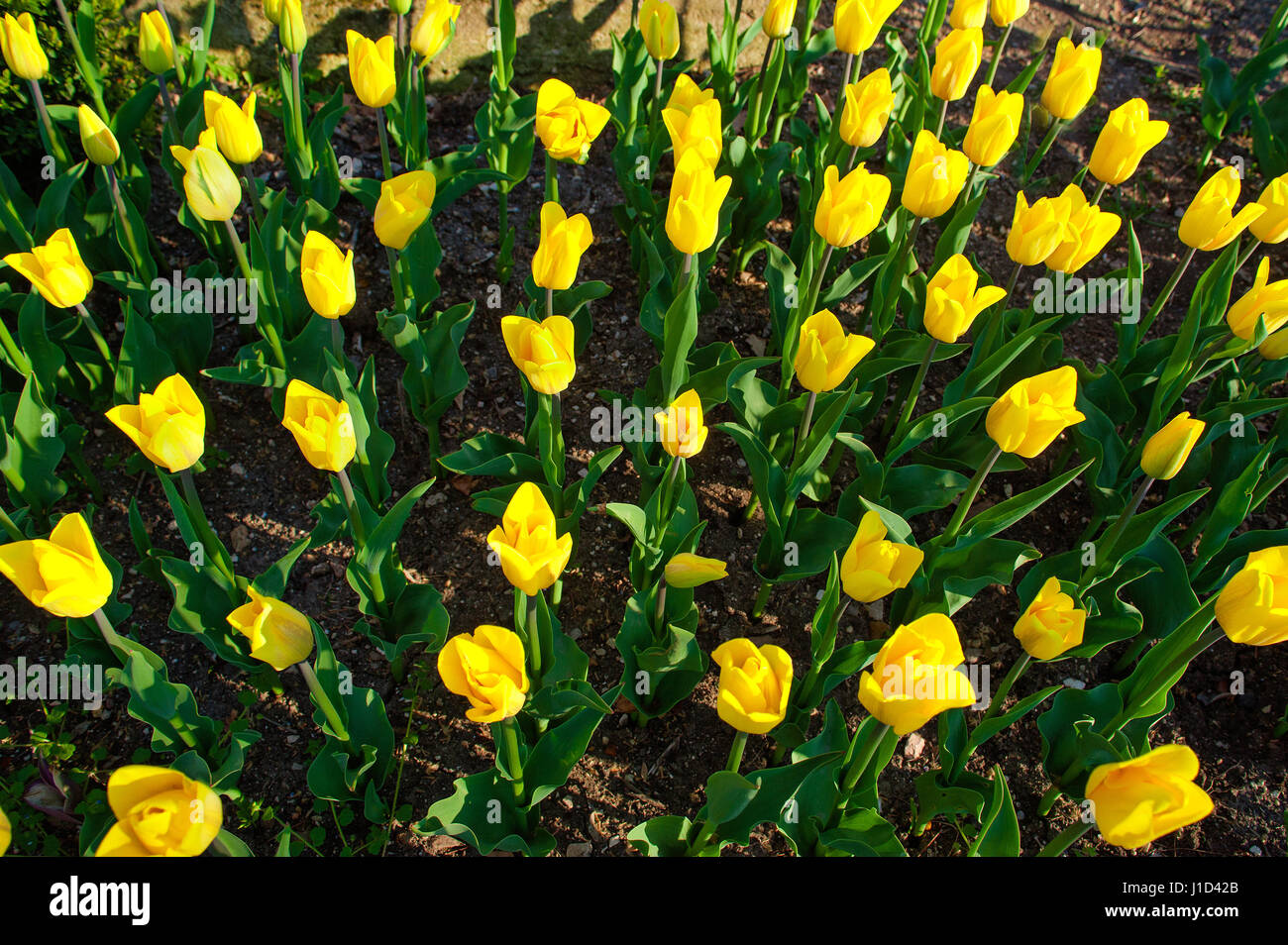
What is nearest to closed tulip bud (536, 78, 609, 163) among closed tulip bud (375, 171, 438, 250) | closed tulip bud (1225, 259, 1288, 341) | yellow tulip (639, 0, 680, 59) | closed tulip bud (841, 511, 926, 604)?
closed tulip bud (375, 171, 438, 250)

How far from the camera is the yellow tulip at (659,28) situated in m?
3.13

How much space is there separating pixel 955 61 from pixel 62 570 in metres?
2.70

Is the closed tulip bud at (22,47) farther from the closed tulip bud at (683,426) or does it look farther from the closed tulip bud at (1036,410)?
the closed tulip bud at (1036,410)

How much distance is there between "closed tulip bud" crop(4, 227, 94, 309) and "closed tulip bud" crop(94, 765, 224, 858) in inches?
55.6

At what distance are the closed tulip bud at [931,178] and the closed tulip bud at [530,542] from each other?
55.9 inches

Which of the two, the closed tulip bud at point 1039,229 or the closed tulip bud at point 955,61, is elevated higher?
the closed tulip bud at point 955,61

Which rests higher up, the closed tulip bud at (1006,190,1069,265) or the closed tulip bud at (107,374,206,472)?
the closed tulip bud at (1006,190,1069,265)

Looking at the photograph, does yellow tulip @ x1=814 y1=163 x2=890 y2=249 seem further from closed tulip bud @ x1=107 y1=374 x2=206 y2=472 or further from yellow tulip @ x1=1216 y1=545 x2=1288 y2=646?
closed tulip bud @ x1=107 y1=374 x2=206 y2=472

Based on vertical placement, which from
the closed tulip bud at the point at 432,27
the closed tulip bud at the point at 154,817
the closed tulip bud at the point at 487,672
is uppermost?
the closed tulip bud at the point at 432,27

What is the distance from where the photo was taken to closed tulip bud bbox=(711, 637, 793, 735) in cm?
178

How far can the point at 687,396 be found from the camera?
2.13 m

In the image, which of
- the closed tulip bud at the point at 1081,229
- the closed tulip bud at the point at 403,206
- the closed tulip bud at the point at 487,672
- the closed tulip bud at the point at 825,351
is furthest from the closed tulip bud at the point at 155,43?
the closed tulip bud at the point at 1081,229
